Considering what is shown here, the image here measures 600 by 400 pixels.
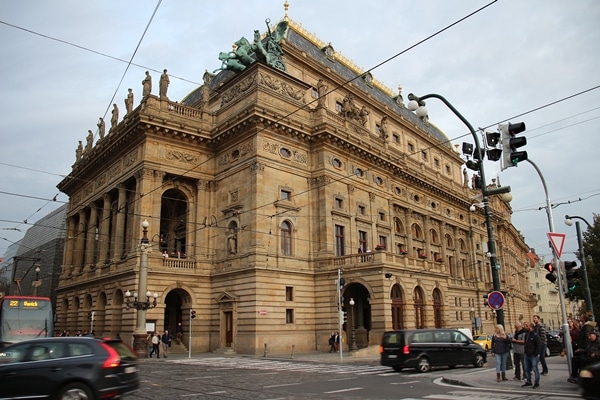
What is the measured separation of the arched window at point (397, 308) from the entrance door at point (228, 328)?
1128 centimetres

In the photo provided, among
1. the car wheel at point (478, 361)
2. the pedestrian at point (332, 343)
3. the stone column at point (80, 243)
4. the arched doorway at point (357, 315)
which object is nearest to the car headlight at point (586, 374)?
the car wheel at point (478, 361)

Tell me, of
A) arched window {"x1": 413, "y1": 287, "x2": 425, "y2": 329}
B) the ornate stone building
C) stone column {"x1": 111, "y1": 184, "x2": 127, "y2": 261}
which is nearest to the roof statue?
the ornate stone building

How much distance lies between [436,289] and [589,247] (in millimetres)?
12218

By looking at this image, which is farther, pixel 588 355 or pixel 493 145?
pixel 493 145

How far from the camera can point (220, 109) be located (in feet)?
131

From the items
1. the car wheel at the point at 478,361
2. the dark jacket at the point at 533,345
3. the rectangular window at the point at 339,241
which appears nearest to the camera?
the dark jacket at the point at 533,345

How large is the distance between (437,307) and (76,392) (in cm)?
3267

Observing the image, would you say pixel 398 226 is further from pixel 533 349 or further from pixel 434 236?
pixel 533 349

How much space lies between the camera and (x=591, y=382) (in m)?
8.73

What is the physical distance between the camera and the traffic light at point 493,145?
1588 centimetres

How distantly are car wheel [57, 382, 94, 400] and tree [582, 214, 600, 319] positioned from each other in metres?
36.4

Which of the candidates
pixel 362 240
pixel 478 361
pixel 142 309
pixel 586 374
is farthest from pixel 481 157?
pixel 362 240

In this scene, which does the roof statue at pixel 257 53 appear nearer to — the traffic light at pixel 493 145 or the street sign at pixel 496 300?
the traffic light at pixel 493 145

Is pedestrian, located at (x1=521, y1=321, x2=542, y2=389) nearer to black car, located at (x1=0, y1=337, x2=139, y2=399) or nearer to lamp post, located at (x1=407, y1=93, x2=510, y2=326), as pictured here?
lamp post, located at (x1=407, y1=93, x2=510, y2=326)
